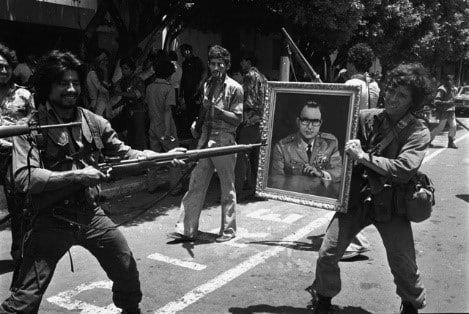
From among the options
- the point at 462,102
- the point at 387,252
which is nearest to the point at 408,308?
the point at 387,252

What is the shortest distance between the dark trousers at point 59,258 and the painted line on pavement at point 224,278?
0.73m

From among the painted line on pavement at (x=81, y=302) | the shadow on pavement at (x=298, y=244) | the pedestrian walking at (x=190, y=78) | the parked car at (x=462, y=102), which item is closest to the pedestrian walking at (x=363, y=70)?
the shadow on pavement at (x=298, y=244)

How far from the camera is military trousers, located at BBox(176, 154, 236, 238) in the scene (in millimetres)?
5293

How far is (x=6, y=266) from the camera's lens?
4695 mm

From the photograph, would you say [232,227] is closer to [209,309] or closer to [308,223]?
[308,223]

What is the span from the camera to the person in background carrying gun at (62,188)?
2779 millimetres

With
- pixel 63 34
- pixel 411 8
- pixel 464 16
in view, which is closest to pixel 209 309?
pixel 63 34

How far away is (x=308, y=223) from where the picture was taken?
626 centimetres

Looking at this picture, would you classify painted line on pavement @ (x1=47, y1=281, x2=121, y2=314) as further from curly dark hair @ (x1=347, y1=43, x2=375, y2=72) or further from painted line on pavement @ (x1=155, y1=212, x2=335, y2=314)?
curly dark hair @ (x1=347, y1=43, x2=375, y2=72)

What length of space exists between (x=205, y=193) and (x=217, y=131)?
67 centimetres

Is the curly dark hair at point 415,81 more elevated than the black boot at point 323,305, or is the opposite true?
the curly dark hair at point 415,81

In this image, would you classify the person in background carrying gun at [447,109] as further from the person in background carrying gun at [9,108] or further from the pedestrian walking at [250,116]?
the person in background carrying gun at [9,108]

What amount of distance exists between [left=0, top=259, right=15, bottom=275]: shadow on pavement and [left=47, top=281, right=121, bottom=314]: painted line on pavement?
81cm

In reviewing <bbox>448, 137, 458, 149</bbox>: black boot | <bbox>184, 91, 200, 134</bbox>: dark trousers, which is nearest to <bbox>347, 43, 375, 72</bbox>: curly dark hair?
<bbox>184, 91, 200, 134</bbox>: dark trousers
